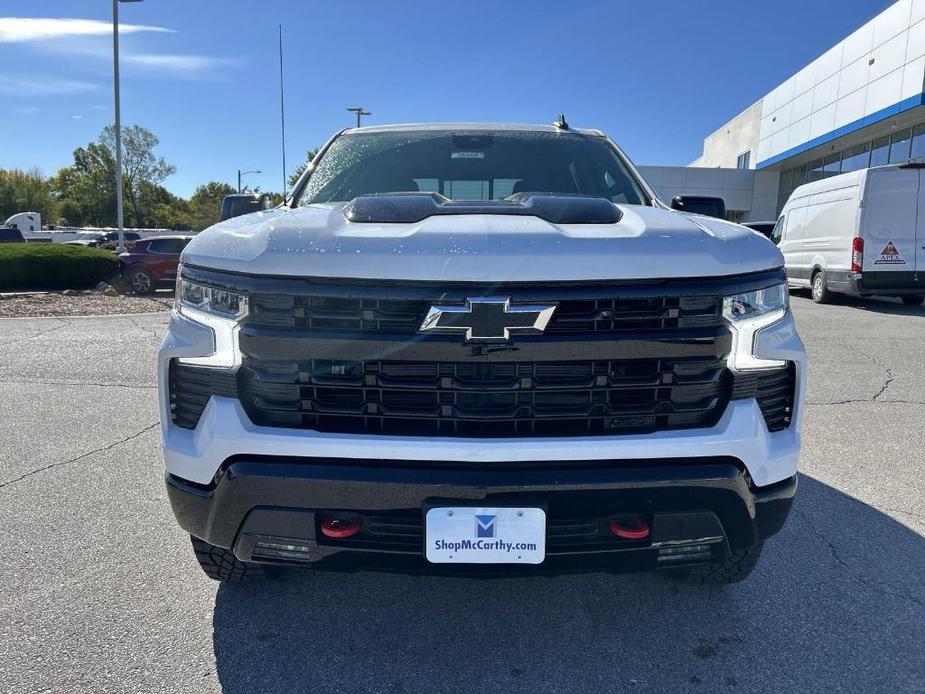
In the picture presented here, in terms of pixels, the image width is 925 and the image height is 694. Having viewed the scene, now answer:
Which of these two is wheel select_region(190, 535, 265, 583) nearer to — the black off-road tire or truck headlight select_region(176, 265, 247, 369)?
truck headlight select_region(176, 265, 247, 369)

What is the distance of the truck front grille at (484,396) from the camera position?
1.90m

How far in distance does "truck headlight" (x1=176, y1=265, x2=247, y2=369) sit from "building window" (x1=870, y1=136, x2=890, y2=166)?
25600 millimetres

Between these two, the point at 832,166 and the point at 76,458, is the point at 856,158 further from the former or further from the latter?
the point at 76,458

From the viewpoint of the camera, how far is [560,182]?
3.33 metres

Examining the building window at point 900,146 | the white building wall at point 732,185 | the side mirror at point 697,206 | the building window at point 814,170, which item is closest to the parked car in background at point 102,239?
the white building wall at point 732,185

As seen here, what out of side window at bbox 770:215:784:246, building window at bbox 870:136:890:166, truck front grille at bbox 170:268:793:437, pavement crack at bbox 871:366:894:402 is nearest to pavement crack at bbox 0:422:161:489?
truck front grille at bbox 170:268:793:437

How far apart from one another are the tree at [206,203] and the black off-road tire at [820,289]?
60.2m

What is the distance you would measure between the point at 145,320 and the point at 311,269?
9990mm

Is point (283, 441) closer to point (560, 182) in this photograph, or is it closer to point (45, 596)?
point (45, 596)

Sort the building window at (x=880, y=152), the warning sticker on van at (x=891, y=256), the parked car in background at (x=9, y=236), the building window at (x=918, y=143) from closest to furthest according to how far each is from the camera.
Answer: the warning sticker on van at (x=891, y=256) < the building window at (x=918, y=143) < the building window at (x=880, y=152) < the parked car in background at (x=9, y=236)

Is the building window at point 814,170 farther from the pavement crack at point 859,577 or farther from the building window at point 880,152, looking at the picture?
the pavement crack at point 859,577

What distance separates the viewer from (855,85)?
22188 mm

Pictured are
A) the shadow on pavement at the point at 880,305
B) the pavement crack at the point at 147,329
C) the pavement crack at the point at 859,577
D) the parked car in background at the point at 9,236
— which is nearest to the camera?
the pavement crack at the point at 859,577

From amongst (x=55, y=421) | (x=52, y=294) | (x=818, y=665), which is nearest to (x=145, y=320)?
(x=52, y=294)
